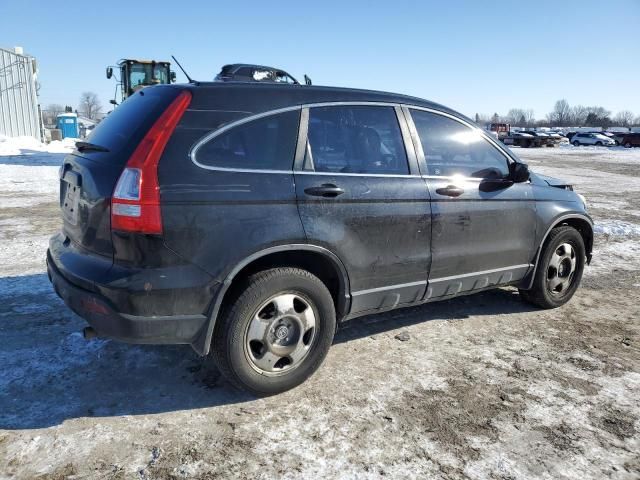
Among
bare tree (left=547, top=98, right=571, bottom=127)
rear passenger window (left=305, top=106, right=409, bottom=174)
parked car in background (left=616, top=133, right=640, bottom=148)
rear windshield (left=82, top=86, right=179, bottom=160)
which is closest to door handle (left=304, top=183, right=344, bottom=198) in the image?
rear passenger window (left=305, top=106, right=409, bottom=174)

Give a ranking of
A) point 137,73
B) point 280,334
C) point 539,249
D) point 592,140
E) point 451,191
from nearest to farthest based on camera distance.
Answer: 1. point 280,334
2. point 451,191
3. point 539,249
4. point 137,73
5. point 592,140

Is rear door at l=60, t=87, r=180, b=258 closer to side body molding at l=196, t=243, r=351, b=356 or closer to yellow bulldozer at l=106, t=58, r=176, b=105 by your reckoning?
side body molding at l=196, t=243, r=351, b=356

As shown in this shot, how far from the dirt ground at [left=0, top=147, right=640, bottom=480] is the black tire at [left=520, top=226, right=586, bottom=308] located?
0.15 metres

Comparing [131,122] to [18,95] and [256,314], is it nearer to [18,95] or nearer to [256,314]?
[256,314]

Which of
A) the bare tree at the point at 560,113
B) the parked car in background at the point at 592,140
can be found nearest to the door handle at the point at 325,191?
the parked car in background at the point at 592,140

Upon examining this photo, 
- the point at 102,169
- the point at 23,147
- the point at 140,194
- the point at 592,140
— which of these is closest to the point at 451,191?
the point at 140,194

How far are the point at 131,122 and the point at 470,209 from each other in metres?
2.53

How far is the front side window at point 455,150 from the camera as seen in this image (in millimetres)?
3793

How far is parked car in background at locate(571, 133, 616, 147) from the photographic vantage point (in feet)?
160

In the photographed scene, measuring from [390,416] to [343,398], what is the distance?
33 cm

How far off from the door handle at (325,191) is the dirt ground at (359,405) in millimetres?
1257

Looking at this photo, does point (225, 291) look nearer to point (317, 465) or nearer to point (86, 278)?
point (86, 278)

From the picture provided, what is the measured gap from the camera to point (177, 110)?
2838 mm

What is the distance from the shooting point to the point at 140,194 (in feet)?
8.61
